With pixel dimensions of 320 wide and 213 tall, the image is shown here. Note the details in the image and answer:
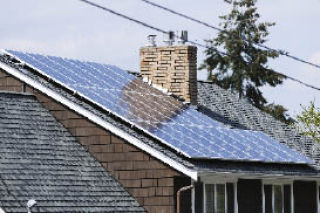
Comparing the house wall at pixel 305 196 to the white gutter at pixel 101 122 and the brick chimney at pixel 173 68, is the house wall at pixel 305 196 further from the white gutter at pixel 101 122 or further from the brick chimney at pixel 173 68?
the white gutter at pixel 101 122

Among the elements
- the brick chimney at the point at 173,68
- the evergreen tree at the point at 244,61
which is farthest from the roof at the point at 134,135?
the evergreen tree at the point at 244,61

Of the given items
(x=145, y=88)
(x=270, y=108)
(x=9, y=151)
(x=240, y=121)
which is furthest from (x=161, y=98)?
(x=270, y=108)

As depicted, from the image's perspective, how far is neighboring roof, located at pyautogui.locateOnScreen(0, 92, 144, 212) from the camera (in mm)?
32094

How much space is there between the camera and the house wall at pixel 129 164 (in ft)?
113

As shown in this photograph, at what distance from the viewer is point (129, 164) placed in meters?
35.2

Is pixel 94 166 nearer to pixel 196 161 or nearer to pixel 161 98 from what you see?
pixel 196 161

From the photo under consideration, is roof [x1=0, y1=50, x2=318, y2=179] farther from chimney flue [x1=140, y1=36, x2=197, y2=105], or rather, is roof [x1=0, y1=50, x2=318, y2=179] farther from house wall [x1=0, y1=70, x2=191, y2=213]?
chimney flue [x1=140, y1=36, x2=197, y2=105]

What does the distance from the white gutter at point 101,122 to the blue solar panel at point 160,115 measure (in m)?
0.49

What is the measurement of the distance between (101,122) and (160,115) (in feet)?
8.62

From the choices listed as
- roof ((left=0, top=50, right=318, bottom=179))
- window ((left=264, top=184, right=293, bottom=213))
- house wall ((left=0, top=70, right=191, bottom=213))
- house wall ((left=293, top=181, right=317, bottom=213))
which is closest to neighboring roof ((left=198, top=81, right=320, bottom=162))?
house wall ((left=293, top=181, right=317, bottom=213))

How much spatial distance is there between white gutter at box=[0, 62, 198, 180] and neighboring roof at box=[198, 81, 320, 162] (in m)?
7.00

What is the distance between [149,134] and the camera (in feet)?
115

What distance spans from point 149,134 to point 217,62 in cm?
4422

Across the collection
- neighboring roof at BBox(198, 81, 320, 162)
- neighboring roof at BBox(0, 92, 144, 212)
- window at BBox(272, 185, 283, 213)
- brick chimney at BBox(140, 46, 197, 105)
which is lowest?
window at BBox(272, 185, 283, 213)
